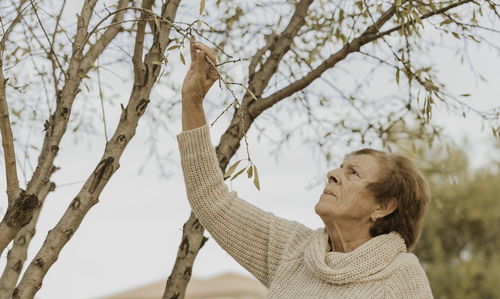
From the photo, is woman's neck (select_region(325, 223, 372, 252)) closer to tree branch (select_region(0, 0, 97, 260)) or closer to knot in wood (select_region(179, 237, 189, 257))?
knot in wood (select_region(179, 237, 189, 257))

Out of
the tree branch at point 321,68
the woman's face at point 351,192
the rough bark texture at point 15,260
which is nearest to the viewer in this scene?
the woman's face at point 351,192

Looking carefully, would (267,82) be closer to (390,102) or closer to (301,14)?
(301,14)

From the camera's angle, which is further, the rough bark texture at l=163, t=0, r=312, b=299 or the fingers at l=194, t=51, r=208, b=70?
the rough bark texture at l=163, t=0, r=312, b=299

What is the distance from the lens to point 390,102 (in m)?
4.66

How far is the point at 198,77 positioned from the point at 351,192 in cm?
84

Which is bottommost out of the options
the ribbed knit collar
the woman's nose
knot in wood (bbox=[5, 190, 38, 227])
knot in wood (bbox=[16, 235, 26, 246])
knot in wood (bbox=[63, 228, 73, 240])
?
the ribbed knit collar

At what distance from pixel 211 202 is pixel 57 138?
0.71 m

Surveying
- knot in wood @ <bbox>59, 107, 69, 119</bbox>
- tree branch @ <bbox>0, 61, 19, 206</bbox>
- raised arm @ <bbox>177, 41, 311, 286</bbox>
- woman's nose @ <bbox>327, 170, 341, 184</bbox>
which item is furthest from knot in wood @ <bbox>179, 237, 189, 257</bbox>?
tree branch @ <bbox>0, 61, 19, 206</bbox>

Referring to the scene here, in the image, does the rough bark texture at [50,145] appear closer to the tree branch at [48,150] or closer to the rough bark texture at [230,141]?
the tree branch at [48,150]

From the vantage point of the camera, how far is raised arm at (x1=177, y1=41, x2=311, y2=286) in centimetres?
298

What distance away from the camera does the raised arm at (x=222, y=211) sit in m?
2.98

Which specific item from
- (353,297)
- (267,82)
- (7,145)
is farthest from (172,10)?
(353,297)

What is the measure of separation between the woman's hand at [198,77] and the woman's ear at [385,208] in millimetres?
931

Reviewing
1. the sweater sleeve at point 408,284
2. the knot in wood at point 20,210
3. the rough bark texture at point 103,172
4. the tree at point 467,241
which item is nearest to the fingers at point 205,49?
the rough bark texture at point 103,172
